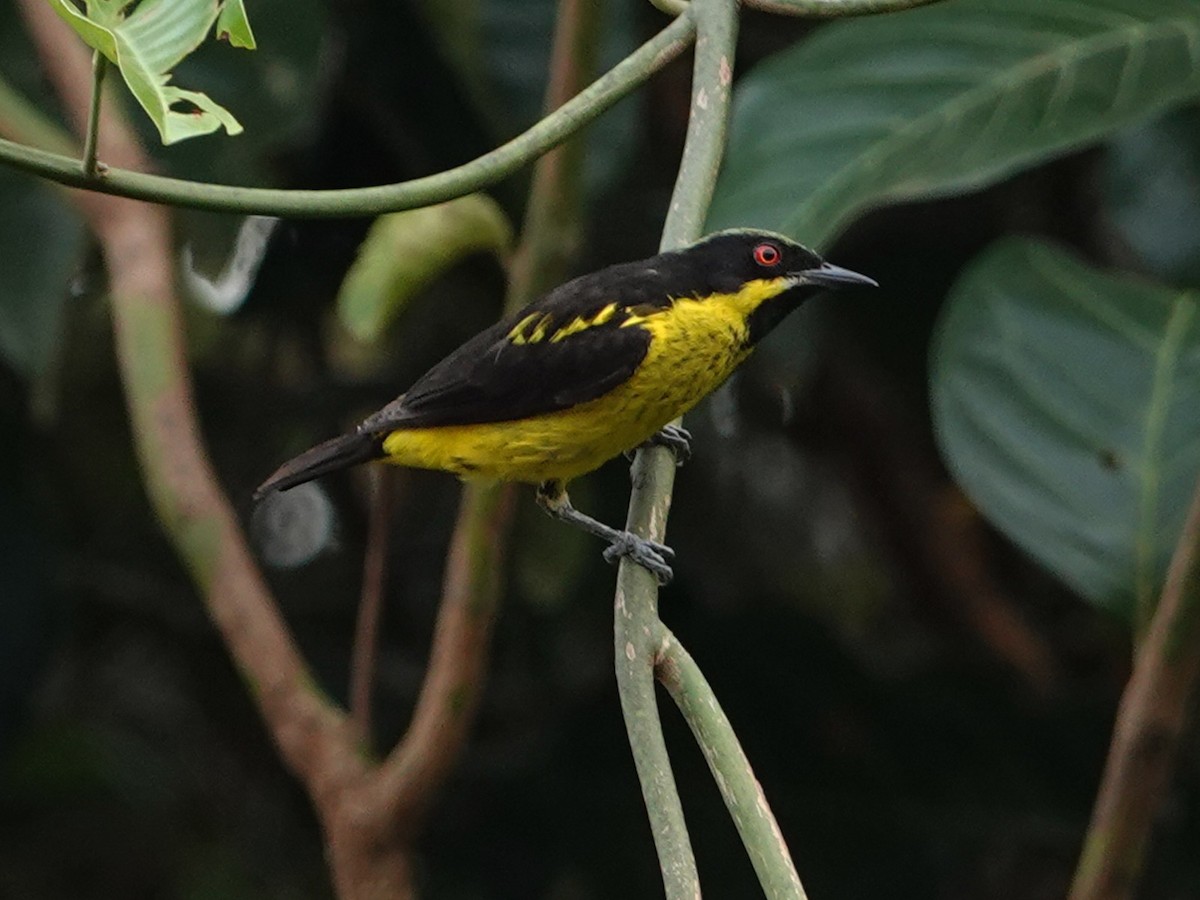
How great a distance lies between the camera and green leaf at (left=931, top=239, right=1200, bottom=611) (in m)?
2.49

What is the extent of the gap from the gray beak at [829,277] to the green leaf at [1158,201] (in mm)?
1055

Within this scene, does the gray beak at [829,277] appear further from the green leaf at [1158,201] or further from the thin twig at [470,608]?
the green leaf at [1158,201]

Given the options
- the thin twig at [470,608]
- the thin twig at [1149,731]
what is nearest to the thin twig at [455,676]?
the thin twig at [470,608]

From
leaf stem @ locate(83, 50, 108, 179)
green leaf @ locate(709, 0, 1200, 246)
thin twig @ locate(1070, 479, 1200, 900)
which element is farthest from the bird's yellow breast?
leaf stem @ locate(83, 50, 108, 179)

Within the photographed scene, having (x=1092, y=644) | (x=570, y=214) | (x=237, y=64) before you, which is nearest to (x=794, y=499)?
(x=1092, y=644)

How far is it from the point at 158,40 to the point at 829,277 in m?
1.08

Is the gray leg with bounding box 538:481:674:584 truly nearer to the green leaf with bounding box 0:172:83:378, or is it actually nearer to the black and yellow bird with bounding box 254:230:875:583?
the black and yellow bird with bounding box 254:230:875:583

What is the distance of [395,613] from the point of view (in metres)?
4.02

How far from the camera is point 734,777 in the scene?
1.17 meters

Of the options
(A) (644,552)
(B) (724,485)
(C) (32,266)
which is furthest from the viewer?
(B) (724,485)

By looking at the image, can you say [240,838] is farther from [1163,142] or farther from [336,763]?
[1163,142]

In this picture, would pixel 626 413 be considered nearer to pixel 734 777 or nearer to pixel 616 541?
pixel 616 541

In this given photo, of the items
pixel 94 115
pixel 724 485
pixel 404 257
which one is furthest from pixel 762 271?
pixel 724 485

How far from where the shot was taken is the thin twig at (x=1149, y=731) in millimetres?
2045
